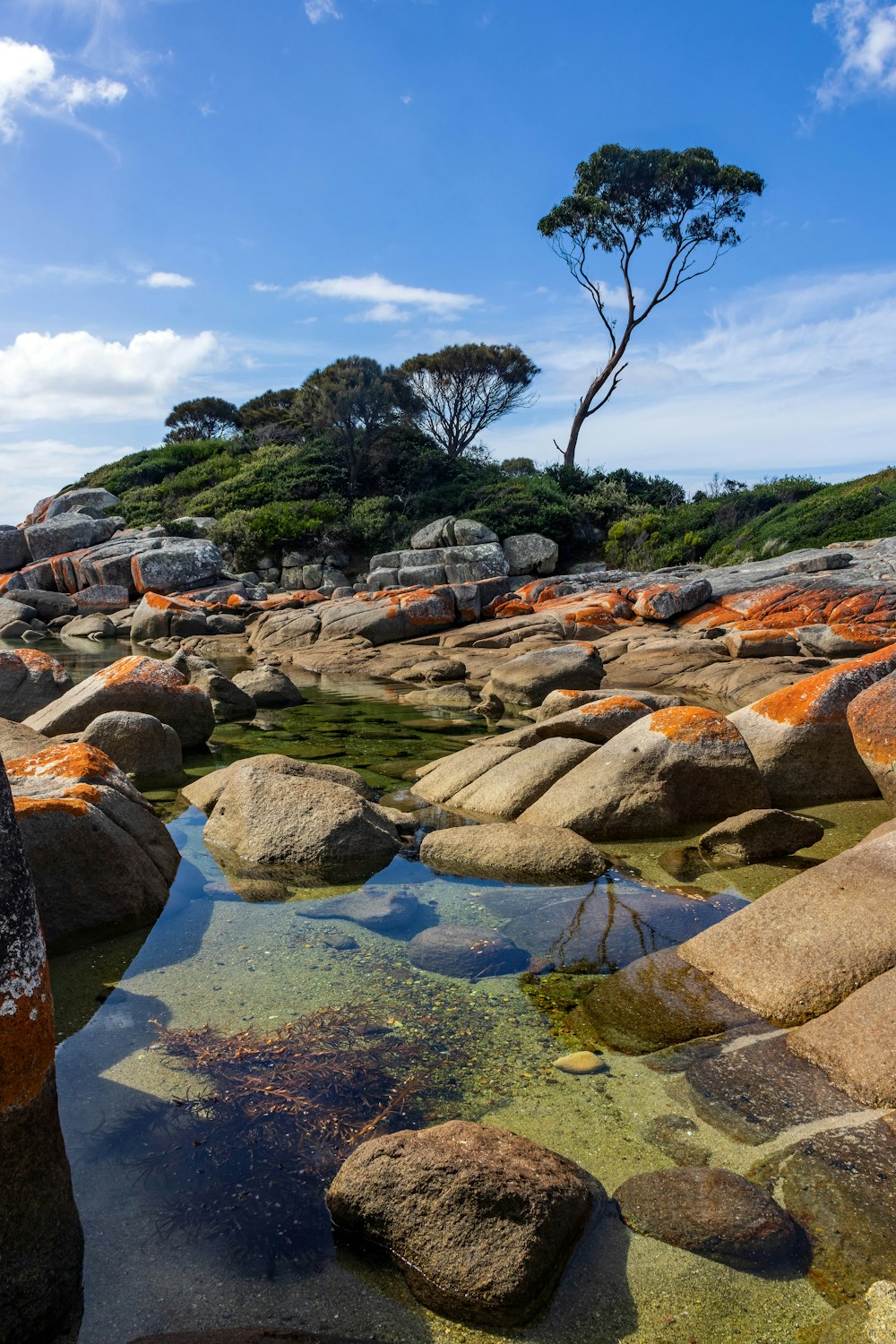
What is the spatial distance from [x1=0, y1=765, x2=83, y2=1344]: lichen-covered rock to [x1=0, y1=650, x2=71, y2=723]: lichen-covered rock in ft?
34.9

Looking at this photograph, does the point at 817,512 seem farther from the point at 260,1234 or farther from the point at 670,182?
the point at 260,1234

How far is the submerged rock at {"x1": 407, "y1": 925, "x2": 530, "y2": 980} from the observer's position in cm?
530

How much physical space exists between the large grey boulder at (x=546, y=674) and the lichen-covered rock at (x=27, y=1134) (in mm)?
13219

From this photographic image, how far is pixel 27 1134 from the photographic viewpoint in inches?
101

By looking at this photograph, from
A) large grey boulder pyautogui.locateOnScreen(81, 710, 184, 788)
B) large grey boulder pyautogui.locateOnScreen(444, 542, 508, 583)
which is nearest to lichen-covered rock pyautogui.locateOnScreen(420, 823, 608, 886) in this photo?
large grey boulder pyautogui.locateOnScreen(81, 710, 184, 788)

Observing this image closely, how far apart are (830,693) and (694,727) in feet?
5.00

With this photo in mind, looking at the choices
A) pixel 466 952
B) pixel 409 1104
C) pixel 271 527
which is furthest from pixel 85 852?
pixel 271 527

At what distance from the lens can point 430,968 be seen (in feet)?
17.5

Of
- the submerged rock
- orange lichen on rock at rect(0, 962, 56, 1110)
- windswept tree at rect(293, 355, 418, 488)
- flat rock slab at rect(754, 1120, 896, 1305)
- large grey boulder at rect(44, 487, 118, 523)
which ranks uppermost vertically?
windswept tree at rect(293, 355, 418, 488)

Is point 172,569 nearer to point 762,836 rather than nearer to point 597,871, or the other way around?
point 597,871

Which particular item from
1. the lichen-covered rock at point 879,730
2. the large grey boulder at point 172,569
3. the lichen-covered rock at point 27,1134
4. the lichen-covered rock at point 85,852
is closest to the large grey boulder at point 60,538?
the large grey boulder at point 172,569

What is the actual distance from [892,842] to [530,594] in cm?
2255

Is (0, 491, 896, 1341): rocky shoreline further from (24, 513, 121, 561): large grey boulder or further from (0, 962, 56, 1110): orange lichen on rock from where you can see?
(24, 513, 121, 561): large grey boulder

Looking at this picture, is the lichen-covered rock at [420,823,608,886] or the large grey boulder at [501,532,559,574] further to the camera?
the large grey boulder at [501,532,559,574]
